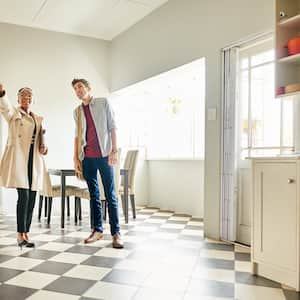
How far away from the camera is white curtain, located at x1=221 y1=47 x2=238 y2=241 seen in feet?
10.8

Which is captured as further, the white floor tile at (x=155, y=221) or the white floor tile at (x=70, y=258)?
the white floor tile at (x=155, y=221)

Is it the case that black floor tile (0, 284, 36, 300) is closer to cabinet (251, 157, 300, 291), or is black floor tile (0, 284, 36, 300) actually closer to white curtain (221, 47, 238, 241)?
cabinet (251, 157, 300, 291)

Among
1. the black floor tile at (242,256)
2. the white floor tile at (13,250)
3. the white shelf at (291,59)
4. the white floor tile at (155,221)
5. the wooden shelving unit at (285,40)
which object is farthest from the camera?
the white floor tile at (155,221)

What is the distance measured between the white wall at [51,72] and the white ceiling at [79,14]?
17cm

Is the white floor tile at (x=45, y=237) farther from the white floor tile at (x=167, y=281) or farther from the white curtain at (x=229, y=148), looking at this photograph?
the white curtain at (x=229, y=148)

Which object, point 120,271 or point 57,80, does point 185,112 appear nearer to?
point 57,80

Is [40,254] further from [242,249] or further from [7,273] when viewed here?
[242,249]

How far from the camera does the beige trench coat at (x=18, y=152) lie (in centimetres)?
296

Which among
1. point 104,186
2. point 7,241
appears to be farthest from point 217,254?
point 7,241

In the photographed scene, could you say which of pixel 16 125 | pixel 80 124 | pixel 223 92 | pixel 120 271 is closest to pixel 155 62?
pixel 223 92

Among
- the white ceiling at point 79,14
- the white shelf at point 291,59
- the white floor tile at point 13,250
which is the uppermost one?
the white ceiling at point 79,14

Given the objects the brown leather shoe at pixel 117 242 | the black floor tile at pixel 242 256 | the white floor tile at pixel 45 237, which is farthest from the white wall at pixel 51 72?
the black floor tile at pixel 242 256

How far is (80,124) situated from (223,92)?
4.39 ft

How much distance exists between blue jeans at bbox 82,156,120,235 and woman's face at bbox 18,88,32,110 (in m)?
0.69
